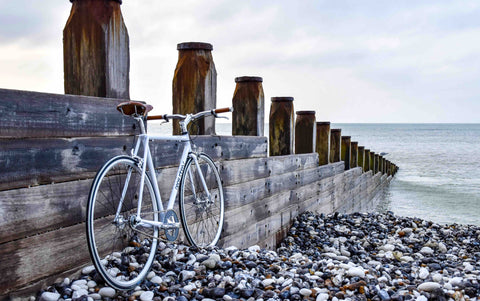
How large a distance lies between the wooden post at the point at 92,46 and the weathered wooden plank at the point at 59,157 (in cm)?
38

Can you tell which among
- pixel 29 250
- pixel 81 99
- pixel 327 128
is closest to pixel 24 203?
pixel 29 250

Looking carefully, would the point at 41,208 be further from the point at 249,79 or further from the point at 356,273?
the point at 249,79

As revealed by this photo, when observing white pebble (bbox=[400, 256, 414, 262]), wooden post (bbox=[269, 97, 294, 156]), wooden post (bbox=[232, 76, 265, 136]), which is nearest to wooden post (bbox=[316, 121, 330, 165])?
wooden post (bbox=[269, 97, 294, 156])

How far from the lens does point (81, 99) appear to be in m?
3.04

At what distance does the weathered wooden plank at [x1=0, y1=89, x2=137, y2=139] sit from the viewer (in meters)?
2.60

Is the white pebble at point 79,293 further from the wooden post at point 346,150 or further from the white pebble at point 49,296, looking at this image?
the wooden post at point 346,150

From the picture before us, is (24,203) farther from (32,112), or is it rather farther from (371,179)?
(371,179)

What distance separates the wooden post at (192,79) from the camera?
429 cm

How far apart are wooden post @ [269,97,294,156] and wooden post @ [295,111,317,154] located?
91 cm

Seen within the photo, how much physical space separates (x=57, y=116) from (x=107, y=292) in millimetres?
1082

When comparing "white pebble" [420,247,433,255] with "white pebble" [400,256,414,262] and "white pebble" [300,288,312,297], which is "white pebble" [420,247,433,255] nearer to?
"white pebble" [400,256,414,262]

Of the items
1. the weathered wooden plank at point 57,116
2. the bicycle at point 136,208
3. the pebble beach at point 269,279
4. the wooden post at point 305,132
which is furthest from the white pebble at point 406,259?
the weathered wooden plank at point 57,116

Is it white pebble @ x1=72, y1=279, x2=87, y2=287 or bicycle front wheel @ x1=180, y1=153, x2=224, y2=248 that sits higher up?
bicycle front wheel @ x1=180, y1=153, x2=224, y2=248

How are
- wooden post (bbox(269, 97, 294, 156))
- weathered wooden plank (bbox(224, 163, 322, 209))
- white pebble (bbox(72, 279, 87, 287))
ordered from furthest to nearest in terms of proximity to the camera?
wooden post (bbox(269, 97, 294, 156)), weathered wooden plank (bbox(224, 163, 322, 209)), white pebble (bbox(72, 279, 87, 287))
